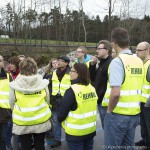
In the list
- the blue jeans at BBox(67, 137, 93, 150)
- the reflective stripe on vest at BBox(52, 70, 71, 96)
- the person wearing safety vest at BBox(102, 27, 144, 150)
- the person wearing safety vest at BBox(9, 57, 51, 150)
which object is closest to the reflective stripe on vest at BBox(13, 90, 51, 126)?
the person wearing safety vest at BBox(9, 57, 51, 150)

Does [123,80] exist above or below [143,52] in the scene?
below

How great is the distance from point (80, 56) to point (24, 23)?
59.5 ft

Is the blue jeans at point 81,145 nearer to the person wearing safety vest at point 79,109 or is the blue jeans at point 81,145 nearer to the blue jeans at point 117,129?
the person wearing safety vest at point 79,109

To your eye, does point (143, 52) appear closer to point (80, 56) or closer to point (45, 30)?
point (80, 56)

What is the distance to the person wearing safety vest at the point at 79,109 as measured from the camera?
338cm

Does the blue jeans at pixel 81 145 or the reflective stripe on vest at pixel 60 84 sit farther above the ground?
the reflective stripe on vest at pixel 60 84

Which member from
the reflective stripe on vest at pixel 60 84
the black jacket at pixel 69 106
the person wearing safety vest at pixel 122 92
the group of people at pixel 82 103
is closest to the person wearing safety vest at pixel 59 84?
the reflective stripe on vest at pixel 60 84

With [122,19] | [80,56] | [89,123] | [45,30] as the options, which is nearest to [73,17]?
[45,30]

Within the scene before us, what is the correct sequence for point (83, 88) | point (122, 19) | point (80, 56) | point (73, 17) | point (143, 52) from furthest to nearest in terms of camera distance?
point (73, 17), point (122, 19), point (80, 56), point (143, 52), point (83, 88)

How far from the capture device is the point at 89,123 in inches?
141

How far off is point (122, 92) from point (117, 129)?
484 mm

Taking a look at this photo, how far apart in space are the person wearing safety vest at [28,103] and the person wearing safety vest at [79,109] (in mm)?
322

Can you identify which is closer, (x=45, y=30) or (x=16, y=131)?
(x=16, y=131)

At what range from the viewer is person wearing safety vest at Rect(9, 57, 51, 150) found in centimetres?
347
